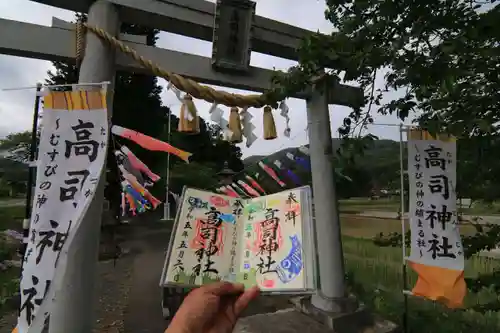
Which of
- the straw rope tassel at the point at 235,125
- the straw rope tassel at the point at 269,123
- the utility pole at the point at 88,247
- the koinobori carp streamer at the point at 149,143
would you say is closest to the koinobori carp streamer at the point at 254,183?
the koinobori carp streamer at the point at 149,143

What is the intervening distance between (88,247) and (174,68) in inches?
73.5

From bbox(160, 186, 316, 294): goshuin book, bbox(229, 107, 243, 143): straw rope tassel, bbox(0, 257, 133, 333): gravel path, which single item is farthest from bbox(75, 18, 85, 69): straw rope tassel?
bbox(0, 257, 133, 333): gravel path

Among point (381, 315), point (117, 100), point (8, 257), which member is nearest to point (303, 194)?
point (381, 315)

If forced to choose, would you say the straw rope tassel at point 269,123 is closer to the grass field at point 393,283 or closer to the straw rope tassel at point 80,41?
the straw rope tassel at point 80,41

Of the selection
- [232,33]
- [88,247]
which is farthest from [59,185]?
[232,33]

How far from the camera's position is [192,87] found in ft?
8.73

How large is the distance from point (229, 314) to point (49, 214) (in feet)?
5.58

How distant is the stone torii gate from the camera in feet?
9.05

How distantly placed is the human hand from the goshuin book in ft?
1.02

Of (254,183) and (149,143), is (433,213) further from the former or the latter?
(149,143)

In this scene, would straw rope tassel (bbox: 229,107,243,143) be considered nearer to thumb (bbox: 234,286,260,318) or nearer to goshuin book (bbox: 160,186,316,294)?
goshuin book (bbox: 160,186,316,294)

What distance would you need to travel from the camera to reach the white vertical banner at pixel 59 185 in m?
2.17

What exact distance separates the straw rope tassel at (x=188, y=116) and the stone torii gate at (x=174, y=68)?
64 cm

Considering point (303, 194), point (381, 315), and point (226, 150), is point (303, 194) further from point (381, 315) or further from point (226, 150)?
point (226, 150)
